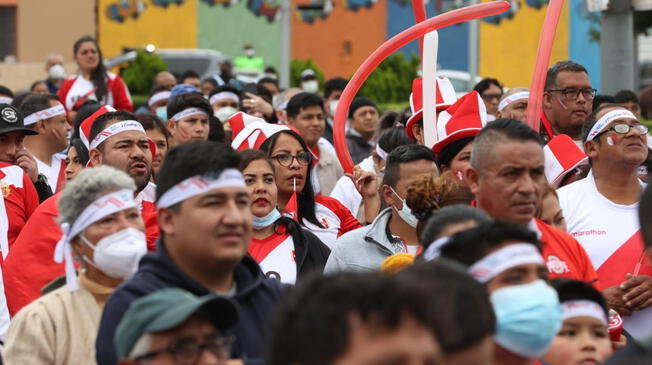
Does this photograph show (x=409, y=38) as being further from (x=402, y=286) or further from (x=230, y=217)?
(x=402, y=286)

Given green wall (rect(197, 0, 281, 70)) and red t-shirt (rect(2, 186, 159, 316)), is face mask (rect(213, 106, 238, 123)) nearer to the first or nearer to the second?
red t-shirt (rect(2, 186, 159, 316))

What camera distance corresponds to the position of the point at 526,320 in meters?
4.25

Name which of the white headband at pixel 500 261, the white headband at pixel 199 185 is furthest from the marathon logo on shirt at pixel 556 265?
the white headband at pixel 199 185

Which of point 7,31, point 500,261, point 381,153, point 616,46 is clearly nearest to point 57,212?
point 500,261

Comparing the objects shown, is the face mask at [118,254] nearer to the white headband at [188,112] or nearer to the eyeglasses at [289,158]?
the eyeglasses at [289,158]

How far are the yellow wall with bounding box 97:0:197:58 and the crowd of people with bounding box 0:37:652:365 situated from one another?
30125 millimetres

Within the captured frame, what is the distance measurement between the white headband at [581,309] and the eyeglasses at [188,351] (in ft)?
4.50

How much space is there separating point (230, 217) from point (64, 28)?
113 feet

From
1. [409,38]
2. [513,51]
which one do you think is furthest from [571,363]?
[513,51]

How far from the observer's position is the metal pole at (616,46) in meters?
12.9

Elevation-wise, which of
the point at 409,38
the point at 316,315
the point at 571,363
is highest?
the point at 409,38

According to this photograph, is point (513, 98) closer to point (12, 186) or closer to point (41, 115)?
point (41, 115)

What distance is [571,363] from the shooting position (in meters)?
4.82

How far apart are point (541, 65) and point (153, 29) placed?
111 ft
